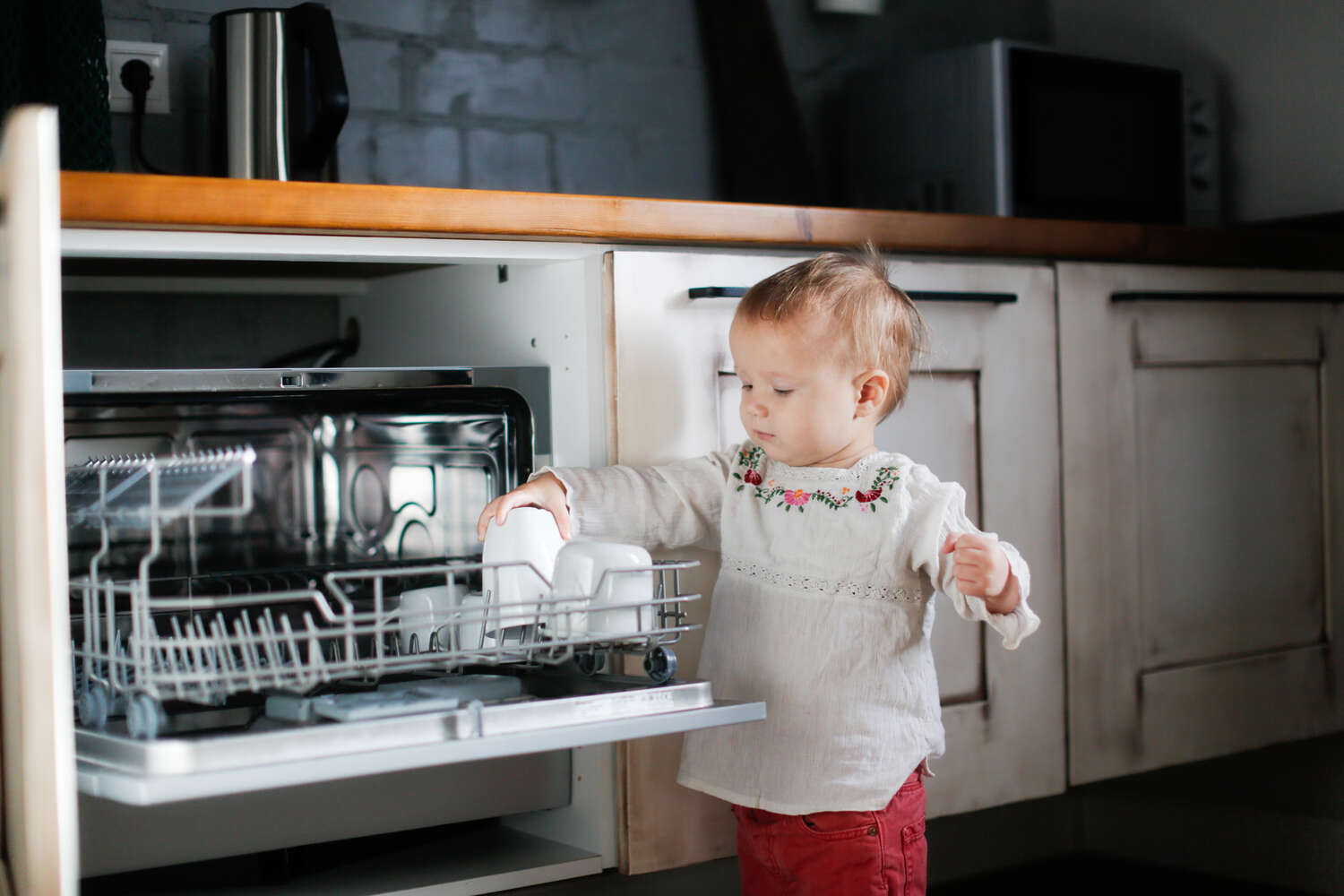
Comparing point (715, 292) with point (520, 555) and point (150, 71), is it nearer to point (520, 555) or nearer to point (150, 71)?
point (520, 555)

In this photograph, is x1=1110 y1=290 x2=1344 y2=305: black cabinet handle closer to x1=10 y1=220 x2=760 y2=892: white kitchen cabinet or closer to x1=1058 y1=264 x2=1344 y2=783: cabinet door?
x1=1058 y1=264 x2=1344 y2=783: cabinet door

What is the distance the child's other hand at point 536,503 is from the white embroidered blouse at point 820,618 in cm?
1

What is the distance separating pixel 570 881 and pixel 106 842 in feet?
1.31

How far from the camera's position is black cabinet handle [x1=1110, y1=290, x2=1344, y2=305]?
1534 mm

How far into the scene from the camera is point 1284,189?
204 cm

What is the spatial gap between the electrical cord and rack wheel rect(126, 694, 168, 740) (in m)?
0.95

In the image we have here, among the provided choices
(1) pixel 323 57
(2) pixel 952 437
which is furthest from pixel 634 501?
(1) pixel 323 57

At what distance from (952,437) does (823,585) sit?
0.33 m

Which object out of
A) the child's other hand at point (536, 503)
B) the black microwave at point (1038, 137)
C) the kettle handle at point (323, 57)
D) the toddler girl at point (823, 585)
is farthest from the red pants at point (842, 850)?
the black microwave at point (1038, 137)

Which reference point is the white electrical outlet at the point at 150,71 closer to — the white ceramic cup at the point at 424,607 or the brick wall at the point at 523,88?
the brick wall at the point at 523,88

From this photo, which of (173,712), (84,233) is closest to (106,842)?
(173,712)

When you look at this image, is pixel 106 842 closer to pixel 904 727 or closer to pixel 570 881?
pixel 570 881

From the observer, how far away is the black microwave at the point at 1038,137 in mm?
1929

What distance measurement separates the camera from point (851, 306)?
117 centimetres
